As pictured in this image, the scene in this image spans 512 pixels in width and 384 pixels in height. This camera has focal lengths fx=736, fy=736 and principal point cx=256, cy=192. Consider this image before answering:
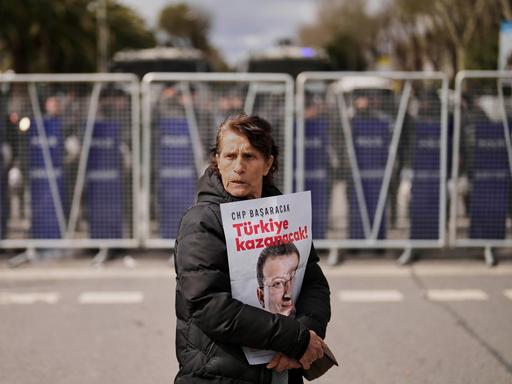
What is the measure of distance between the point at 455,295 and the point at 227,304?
5217mm

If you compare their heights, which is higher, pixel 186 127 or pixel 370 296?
pixel 186 127

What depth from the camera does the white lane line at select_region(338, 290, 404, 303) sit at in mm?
7125

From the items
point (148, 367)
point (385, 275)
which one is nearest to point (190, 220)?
point (148, 367)

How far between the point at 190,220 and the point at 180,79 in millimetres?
5996

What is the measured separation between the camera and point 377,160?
8695 mm

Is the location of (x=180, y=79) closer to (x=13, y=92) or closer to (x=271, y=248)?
(x=13, y=92)

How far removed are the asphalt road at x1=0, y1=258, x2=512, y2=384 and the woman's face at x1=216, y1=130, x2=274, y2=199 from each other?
263 centimetres

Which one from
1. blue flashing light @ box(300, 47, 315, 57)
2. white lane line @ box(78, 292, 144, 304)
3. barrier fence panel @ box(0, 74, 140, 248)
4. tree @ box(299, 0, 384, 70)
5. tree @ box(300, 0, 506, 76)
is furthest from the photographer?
tree @ box(299, 0, 384, 70)

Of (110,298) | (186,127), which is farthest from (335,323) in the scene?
(186,127)

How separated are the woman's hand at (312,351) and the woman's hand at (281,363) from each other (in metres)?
0.04

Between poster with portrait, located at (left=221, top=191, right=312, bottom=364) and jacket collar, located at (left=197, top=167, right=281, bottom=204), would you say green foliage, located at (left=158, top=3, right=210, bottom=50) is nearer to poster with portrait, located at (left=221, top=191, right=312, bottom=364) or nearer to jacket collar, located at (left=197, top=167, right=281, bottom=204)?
jacket collar, located at (left=197, top=167, right=281, bottom=204)

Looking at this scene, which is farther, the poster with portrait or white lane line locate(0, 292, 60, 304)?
→ white lane line locate(0, 292, 60, 304)

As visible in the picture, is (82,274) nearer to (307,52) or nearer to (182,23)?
(307,52)

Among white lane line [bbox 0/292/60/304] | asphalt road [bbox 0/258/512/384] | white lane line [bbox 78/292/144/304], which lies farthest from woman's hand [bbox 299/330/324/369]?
white lane line [bbox 0/292/60/304]
